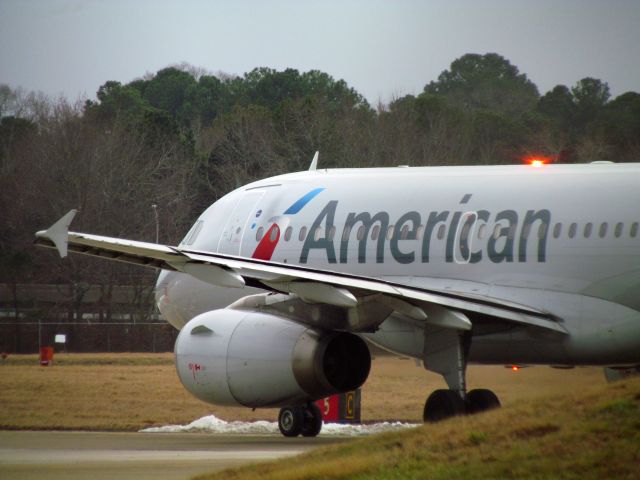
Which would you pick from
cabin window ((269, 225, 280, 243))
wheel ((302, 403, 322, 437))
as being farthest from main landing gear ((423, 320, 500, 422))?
cabin window ((269, 225, 280, 243))

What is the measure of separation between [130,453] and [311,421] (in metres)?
4.44

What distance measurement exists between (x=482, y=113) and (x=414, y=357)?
54.7 metres

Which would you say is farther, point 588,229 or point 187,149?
point 187,149

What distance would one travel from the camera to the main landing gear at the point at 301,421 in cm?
2223

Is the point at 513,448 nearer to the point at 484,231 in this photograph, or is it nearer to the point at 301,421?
the point at 484,231

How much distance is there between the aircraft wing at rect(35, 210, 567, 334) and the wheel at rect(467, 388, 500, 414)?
5.27 ft

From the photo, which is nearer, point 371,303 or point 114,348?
point 371,303

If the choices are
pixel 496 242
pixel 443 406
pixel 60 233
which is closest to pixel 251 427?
pixel 443 406

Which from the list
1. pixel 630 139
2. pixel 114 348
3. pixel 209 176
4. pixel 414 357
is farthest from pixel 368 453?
pixel 209 176

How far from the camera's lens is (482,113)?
7431 cm

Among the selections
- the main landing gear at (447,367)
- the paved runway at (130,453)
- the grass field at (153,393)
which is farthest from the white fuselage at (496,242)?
the paved runway at (130,453)

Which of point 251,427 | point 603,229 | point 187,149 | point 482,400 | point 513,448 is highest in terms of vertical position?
point 187,149

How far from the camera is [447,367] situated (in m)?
19.3

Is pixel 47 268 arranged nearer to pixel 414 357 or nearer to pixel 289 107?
pixel 289 107
